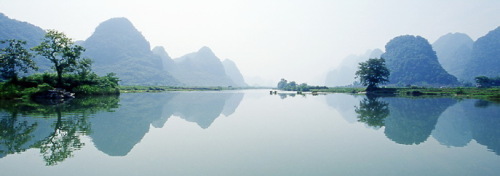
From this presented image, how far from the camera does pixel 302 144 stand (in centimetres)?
1277

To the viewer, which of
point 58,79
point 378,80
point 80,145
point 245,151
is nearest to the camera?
point 245,151

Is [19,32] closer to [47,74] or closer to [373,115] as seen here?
[47,74]

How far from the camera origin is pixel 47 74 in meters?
Result: 47.2

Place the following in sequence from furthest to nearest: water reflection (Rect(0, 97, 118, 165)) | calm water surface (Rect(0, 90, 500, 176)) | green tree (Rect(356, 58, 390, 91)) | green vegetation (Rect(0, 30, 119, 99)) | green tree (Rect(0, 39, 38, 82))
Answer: green tree (Rect(356, 58, 390, 91))
green tree (Rect(0, 39, 38, 82))
green vegetation (Rect(0, 30, 119, 99))
water reflection (Rect(0, 97, 118, 165))
calm water surface (Rect(0, 90, 500, 176))

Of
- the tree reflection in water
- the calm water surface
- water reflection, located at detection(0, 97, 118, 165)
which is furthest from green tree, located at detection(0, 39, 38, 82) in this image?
the tree reflection in water

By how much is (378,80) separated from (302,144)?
88.9 m

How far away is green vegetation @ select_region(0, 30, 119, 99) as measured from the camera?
41406 millimetres

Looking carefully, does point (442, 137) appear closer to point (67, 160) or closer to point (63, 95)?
point (67, 160)

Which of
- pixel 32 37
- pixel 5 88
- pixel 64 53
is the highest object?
pixel 32 37

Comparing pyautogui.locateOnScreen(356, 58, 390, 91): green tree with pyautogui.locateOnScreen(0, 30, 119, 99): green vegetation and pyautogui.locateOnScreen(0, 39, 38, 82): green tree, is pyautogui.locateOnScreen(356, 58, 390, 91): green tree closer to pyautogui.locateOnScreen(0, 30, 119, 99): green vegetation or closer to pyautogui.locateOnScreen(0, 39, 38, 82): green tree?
pyautogui.locateOnScreen(0, 30, 119, 99): green vegetation

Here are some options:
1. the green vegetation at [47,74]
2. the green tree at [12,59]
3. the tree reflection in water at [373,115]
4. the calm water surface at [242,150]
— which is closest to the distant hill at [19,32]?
the green tree at [12,59]

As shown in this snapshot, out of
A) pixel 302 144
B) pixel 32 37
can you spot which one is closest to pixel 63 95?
pixel 302 144

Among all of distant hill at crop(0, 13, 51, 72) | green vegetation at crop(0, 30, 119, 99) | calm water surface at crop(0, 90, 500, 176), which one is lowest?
calm water surface at crop(0, 90, 500, 176)

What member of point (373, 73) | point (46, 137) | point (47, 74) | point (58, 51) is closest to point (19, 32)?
point (58, 51)
